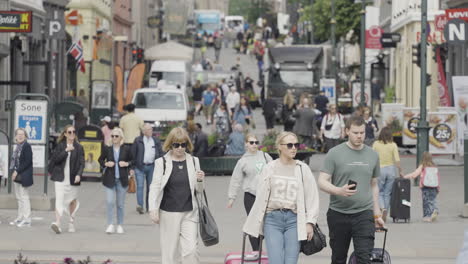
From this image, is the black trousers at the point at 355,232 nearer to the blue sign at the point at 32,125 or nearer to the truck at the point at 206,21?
the blue sign at the point at 32,125

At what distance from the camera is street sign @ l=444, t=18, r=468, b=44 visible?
28.2 m

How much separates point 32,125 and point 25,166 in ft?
10.7

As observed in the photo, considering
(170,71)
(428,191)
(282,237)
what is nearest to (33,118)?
(428,191)

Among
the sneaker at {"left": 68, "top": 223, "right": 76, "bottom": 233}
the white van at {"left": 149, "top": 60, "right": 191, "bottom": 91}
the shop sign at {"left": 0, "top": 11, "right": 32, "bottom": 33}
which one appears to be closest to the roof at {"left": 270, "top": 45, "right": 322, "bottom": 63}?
the white van at {"left": 149, "top": 60, "right": 191, "bottom": 91}

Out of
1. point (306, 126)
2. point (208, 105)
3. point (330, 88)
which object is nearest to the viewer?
point (306, 126)

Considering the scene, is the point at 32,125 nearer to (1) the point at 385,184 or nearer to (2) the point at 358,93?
(1) the point at 385,184

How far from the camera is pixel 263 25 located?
157 m

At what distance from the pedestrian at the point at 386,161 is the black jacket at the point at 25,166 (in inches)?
207

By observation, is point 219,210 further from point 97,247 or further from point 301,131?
point 301,131

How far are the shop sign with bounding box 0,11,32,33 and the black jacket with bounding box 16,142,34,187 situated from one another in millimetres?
9317

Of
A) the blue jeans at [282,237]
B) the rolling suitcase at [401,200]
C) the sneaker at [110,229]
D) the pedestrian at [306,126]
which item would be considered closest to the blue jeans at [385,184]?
the rolling suitcase at [401,200]

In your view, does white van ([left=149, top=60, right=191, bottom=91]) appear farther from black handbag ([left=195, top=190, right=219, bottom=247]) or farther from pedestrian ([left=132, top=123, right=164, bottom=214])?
black handbag ([left=195, top=190, right=219, bottom=247])

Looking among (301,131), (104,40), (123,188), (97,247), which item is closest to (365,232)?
(97,247)

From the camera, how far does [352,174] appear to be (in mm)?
12000
